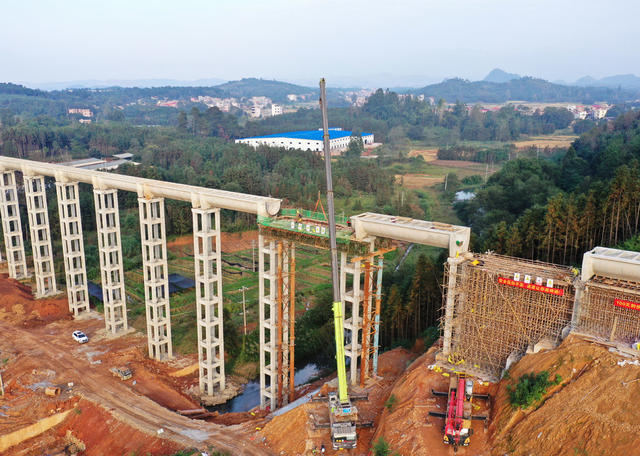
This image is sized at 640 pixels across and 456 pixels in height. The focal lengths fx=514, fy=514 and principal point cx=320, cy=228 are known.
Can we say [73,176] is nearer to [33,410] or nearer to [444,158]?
[33,410]

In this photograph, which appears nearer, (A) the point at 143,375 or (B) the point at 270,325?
(B) the point at 270,325

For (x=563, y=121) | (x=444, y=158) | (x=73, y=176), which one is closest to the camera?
(x=73, y=176)

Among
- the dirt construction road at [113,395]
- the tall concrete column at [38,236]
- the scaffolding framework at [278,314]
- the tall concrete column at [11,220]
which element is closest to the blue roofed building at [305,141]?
the tall concrete column at [11,220]

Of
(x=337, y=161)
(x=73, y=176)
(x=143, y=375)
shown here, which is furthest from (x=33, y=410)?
(x=337, y=161)

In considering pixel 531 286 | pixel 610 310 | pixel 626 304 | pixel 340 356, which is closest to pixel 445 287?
pixel 531 286

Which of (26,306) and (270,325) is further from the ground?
(270,325)

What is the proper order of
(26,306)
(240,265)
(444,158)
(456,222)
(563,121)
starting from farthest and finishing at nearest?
(563,121)
(444,158)
(456,222)
(240,265)
(26,306)

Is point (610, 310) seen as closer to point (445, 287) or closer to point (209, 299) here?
point (445, 287)

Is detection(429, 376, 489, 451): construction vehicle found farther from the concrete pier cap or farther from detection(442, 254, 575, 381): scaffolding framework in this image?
the concrete pier cap

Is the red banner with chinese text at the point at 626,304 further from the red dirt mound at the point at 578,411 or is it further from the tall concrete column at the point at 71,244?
the tall concrete column at the point at 71,244
